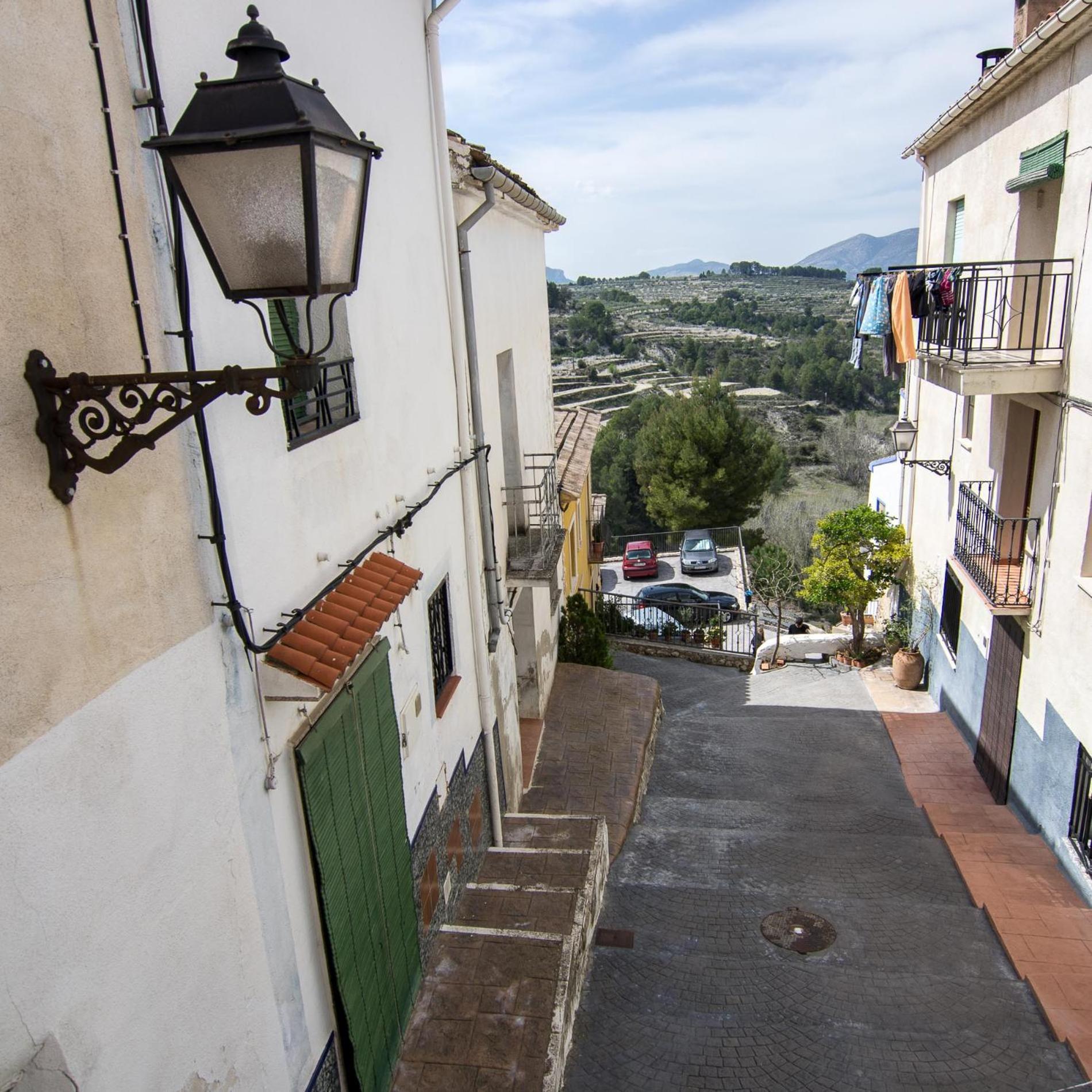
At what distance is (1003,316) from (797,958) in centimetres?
720

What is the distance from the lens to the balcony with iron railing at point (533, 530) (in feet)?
30.3

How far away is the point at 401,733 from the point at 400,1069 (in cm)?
194

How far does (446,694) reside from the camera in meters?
6.79

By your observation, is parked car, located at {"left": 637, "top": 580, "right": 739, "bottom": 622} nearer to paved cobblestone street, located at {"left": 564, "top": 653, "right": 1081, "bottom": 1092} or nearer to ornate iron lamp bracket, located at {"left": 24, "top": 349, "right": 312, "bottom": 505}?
paved cobblestone street, located at {"left": 564, "top": 653, "right": 1081, "bottom": 1092}

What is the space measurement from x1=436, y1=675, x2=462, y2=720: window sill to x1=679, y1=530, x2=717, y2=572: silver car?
22.3 meters

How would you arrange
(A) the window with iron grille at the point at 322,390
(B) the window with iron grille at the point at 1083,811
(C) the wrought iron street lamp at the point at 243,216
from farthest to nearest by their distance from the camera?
1. (B) the window with iron grille at the point at 1083,811
2. (A) the window with iron grille at the point at 322,390
3. (C) the wrought iron street lamp at the point at 243,216

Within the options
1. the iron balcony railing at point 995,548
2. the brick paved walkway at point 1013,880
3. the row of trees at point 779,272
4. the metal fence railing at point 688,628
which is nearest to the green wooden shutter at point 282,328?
the brick paved walkway at point 1013,880

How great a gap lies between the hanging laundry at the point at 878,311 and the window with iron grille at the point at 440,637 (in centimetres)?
692

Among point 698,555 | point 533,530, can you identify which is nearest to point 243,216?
point 533,530

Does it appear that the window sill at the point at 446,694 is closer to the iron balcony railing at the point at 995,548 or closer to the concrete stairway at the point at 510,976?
the concrete stairway at the point at 510,976

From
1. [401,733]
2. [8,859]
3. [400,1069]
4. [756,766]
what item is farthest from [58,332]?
[756,766]

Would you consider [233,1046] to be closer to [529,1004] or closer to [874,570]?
[529,1004]

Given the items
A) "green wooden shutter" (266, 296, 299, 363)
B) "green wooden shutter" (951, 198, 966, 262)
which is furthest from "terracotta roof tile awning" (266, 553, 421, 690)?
"green wooden shutter" (951, 198, 966, 262)

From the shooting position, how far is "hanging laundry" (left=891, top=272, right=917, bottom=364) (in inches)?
395
